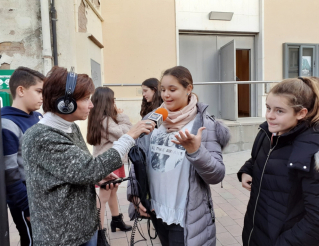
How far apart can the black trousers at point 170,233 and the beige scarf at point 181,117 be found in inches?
26.1

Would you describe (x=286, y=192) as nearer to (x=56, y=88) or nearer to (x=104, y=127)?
(x=56, y=88)

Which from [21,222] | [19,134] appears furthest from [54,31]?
[21,222]

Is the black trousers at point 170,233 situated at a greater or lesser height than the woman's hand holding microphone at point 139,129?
lesser

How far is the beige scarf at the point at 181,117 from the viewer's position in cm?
175

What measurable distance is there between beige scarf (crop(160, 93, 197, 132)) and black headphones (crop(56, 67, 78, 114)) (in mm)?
683

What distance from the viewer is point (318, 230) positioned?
4.14 feet

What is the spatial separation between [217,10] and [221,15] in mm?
214

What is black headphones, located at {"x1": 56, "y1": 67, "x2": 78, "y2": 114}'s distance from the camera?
135 centimetres

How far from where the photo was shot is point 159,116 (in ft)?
5.41

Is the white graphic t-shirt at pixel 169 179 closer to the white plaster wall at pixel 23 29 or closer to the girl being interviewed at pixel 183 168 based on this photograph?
the girl being interviewed at pixel 183 168

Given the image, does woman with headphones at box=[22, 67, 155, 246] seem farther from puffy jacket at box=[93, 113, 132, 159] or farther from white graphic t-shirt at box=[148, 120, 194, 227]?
puffy jacket at box=[93, 113, 132, 159]

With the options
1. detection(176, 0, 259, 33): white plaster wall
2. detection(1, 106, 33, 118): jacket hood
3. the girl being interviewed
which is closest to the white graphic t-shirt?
the girl being interviewed

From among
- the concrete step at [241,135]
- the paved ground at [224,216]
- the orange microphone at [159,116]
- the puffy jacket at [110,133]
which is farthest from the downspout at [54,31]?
the concrete step at [241,135]

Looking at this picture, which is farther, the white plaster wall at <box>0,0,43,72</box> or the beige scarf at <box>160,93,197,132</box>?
the white plaster wall at <box>0,0,43,72</box>
